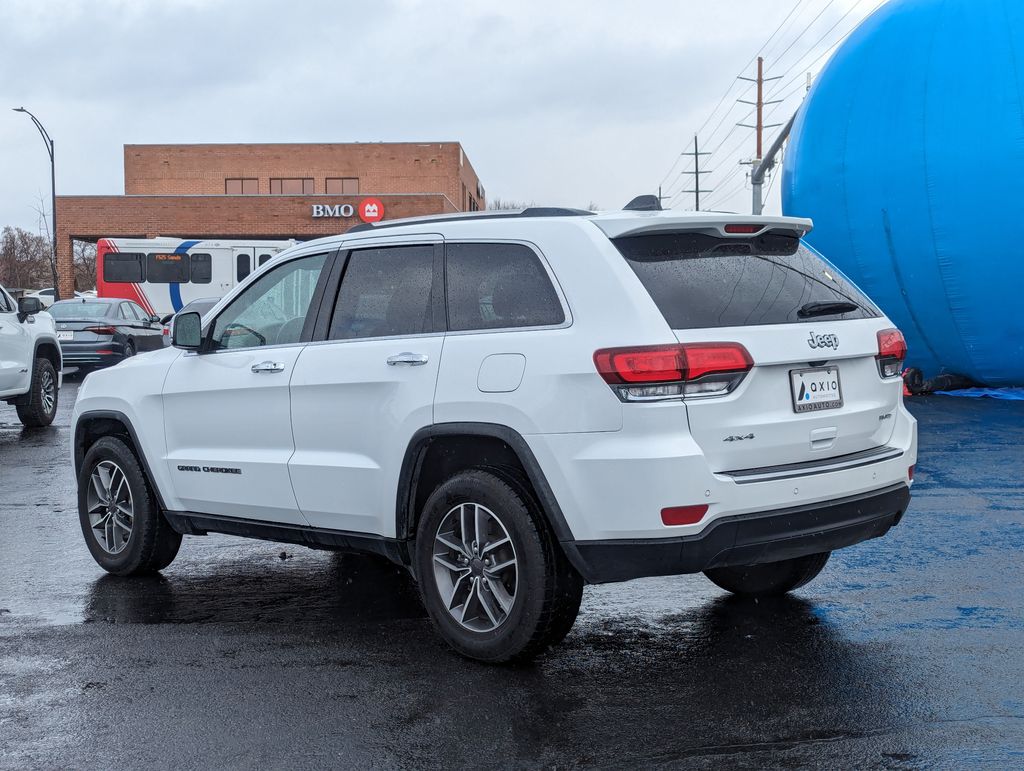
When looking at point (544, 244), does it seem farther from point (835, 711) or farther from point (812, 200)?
point (812, 200)

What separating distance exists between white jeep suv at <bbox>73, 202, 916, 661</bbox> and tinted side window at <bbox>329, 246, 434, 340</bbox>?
0.01 metres

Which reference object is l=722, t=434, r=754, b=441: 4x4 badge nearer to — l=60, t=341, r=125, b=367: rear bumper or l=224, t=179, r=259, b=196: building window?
l=60, t=341, r=125, b=367: rear bumper

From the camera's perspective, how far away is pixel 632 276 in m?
4.51

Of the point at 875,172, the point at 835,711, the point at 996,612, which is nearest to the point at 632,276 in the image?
the point at 835,711

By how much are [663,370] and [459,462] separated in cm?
109

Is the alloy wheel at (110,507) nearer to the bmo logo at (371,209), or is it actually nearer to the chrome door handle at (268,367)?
the chrome door handle at (268,367)

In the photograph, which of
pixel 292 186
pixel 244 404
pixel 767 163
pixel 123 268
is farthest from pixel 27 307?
pixel 292 186

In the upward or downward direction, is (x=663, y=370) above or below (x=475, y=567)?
above

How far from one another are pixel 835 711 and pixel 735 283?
1659mm

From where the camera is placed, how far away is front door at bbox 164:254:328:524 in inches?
220

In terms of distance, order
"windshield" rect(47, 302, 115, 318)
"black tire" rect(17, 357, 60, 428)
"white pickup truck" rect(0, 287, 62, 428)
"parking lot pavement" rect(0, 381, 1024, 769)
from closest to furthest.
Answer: "parking lot pavement" rect(0, 381, 1024, 769) → "white pickup truck" rect(0, 287, 62, 428) → "black tire" rect(17, 357, 60, 428) → "windshield" rect(47, 302, 115, 318)

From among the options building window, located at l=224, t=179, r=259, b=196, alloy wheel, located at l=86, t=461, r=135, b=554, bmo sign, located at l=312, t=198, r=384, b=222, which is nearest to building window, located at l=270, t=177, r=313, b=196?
building window, located at l=224, t=179, r=259, b=196

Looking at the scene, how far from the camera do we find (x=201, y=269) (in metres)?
35.1

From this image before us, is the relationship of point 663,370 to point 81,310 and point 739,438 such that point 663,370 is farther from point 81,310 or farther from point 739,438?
point 81,310
